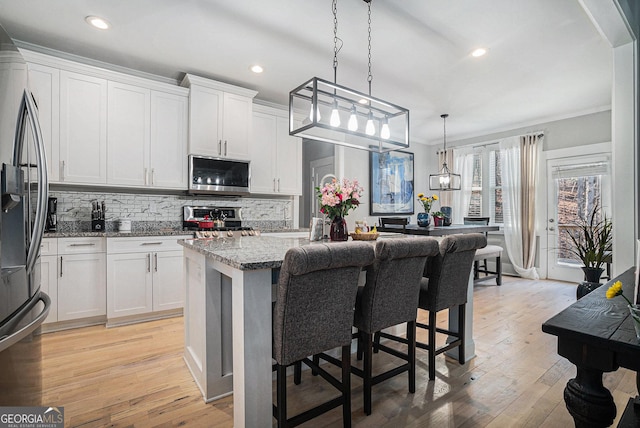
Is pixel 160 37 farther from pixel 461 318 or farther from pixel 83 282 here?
pixel 461 318

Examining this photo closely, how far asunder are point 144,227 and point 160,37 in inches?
81.0

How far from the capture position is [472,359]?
2420 mm

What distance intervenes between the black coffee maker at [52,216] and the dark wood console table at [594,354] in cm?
404

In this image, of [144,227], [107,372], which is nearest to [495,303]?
[107,372]

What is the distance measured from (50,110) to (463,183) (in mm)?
6383

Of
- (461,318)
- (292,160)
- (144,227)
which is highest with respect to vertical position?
(292,160)

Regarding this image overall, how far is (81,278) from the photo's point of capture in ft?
9.95

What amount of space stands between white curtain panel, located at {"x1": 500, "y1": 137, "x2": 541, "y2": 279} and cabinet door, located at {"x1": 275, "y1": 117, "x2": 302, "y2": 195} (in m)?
3.78

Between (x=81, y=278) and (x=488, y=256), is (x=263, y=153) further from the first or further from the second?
(x=488, y=256)

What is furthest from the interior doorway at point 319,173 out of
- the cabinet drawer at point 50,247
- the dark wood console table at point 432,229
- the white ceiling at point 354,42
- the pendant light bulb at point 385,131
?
the cabinet drawer at point 50,247

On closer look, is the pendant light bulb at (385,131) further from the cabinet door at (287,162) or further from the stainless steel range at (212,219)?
the cabinet door at (287,162)

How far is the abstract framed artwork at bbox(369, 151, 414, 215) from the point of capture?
236 inches

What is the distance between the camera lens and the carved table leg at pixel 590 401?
3.03 feet

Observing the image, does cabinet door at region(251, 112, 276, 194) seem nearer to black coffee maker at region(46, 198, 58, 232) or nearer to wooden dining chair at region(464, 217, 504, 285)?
black coffee maker at region(46, 198, 58, 232)
